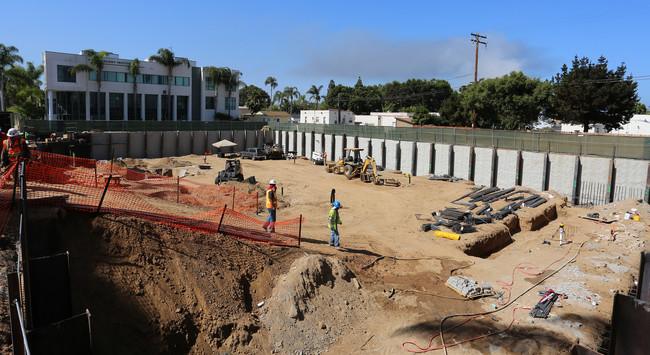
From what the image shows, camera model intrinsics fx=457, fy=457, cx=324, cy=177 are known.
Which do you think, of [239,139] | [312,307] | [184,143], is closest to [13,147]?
[312,307]

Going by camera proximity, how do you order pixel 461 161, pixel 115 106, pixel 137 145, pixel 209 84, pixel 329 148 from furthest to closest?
pixel 209 84 < pixel 115 106 < pixel 329 148 < pixel 137 145 < pixel 461 161

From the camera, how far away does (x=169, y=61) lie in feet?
196

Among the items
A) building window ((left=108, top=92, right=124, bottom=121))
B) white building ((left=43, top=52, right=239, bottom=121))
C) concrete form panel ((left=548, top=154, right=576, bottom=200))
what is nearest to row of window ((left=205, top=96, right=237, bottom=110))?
white building ((left=43, top=52, right=239, bottom=121))

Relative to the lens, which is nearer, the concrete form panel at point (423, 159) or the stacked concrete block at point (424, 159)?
the stacked concrete block at point (424, 159)

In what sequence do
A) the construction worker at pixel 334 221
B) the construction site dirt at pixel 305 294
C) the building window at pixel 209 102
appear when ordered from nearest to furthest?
the construction site dirt at pixel 305 294, the construction worker at pixel 334 221, the building window at pixel 209 102

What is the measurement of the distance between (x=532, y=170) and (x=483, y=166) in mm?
3445

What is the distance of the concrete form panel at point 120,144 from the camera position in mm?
41031

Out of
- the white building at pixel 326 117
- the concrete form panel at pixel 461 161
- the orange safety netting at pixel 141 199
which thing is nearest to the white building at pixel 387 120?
→ the white building at pixel 326 117

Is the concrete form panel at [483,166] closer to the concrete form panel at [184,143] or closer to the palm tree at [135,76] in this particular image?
the concrete form panel at [184,143]

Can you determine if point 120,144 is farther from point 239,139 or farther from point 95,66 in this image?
point 95,66

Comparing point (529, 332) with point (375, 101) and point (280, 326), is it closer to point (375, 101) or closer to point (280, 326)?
point (280, 326)

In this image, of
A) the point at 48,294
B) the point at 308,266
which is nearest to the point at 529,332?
the point at 308,266

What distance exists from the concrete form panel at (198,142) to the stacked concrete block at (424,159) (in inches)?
924

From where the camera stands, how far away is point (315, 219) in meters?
20.2
